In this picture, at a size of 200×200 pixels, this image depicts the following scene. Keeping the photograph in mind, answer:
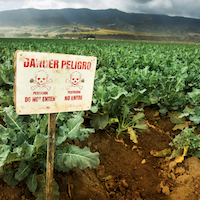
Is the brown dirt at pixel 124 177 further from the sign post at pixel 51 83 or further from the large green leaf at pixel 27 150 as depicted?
the sign post at pixel 51 83

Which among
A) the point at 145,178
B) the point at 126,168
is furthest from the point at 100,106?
the point at 145,178

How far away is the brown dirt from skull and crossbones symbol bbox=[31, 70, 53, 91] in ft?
3.79

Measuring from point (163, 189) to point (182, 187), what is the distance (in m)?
0.23

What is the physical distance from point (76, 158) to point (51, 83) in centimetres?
78

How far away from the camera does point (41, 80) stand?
1.20 meters

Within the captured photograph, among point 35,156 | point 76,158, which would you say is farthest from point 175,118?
point 35,156

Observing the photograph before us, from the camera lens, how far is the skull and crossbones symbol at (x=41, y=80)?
3.87 feet

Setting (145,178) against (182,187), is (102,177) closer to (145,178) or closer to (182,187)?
(145,178)

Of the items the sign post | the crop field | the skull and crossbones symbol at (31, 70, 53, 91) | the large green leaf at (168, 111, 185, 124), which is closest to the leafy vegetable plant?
the crop field

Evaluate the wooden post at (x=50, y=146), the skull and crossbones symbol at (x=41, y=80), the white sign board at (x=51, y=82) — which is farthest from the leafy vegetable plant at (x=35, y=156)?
the skull and crossbones symbol at (x=41, y=80)

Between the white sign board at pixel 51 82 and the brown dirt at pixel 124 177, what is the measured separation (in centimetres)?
102

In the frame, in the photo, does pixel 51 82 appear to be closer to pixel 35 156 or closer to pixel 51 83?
pixel 51 83

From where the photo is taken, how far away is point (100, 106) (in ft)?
8.95

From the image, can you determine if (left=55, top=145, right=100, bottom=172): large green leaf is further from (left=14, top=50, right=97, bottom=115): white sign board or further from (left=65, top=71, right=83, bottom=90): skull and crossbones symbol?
(left=65, top=71, right=83, bottom=90): skull and crossbones symbol
